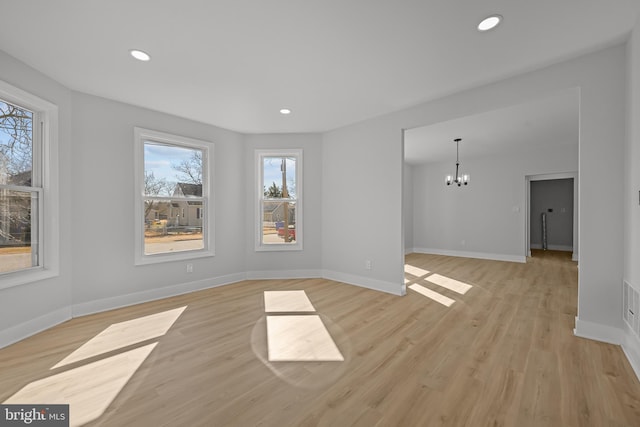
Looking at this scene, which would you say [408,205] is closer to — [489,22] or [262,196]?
[262,196]

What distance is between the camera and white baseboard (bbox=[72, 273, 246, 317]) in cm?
322

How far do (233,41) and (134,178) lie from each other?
241cm

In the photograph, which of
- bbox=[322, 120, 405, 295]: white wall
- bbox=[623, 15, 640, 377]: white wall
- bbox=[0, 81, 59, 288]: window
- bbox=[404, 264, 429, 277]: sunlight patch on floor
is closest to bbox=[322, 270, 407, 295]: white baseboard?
bbox=[322, 120, 405, 295]: white wall

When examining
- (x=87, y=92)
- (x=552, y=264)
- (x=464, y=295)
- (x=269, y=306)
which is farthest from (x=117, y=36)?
(x=552, y=264)

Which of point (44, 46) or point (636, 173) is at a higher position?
point (44, 46)

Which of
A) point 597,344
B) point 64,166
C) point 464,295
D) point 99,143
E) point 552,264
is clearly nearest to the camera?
point 597,344

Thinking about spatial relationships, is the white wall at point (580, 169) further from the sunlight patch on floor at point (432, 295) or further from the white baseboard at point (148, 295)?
the white baseboard at point (148, 295)

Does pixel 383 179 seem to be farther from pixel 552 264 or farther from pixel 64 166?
pixel 552 264

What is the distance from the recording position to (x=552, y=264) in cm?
612

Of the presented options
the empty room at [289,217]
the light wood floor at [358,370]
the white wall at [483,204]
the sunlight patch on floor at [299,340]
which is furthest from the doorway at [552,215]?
the sunlight patch on floor at [299,340]

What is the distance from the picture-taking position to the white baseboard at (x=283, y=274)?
4.87 m

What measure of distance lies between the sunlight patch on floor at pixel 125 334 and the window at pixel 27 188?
0.92 meters

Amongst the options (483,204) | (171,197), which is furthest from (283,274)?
(483,204)

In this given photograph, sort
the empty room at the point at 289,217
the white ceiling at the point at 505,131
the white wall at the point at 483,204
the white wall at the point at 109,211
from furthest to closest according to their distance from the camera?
the white wall at the point at 483,204, the white ceiling at the point at 505,131, the white wall at the point at 109,211, the empty room at the point at 289,217
